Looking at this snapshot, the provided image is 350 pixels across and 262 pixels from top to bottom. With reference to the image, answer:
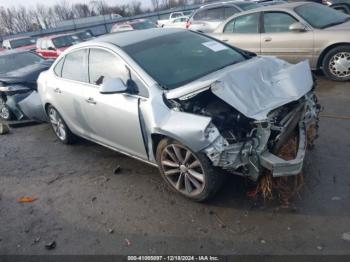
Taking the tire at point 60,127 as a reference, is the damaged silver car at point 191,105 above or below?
above

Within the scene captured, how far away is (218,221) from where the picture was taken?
3262mm

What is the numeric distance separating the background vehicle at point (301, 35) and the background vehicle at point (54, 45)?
27.0 feet

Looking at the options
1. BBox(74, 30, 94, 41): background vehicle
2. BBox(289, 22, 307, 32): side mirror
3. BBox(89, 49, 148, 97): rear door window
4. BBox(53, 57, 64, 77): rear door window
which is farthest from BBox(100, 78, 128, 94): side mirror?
BBox(74, 30, 94, 41): background vehicle

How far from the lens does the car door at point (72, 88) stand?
4.53m

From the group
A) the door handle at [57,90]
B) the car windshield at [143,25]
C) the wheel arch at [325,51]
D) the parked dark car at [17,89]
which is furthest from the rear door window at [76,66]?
the car windshield at [143,25]

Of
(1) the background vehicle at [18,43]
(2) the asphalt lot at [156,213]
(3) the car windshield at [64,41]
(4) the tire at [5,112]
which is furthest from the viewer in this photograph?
(1) the background vehicle at [18,43]

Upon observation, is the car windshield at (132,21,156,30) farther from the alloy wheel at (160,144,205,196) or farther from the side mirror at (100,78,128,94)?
the alloy wheel at (160,144,205,196)

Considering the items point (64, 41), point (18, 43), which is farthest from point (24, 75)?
point (18, 43)

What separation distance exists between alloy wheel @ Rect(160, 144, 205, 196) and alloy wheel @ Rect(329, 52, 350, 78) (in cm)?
466

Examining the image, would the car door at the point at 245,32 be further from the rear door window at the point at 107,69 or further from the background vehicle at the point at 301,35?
the rear door window at the point at 107,69

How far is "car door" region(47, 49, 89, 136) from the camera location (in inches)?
178

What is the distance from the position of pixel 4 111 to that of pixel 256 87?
20.9 feet

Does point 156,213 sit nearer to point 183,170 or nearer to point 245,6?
point 183,170

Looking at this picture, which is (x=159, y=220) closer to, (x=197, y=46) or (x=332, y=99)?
(x=197, y=46)
